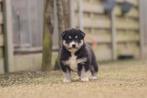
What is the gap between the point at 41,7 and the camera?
1141 cm

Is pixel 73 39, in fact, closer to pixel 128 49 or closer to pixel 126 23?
pixel 126 23

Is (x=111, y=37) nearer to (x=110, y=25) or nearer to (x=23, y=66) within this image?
(x=110, y=25)

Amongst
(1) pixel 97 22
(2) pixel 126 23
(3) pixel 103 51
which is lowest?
(3) pixel 103 51

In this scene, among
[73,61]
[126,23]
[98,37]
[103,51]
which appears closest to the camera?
[73,61]

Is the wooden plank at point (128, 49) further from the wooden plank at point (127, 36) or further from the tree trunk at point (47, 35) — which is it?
the tree trunk at point (47, 35)

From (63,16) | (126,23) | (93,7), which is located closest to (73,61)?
(63,16)

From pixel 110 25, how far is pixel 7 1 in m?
4.93

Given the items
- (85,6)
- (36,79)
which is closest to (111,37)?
(85,6)

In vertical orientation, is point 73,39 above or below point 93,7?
above

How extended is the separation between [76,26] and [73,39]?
5.10 meters

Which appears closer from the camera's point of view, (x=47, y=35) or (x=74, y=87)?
(x=74, y=87)

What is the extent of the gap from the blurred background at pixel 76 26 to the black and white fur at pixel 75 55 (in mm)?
2880

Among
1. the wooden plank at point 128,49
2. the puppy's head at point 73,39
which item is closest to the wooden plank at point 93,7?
the wooden plank at point 128,49

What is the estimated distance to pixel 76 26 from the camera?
12.4m
